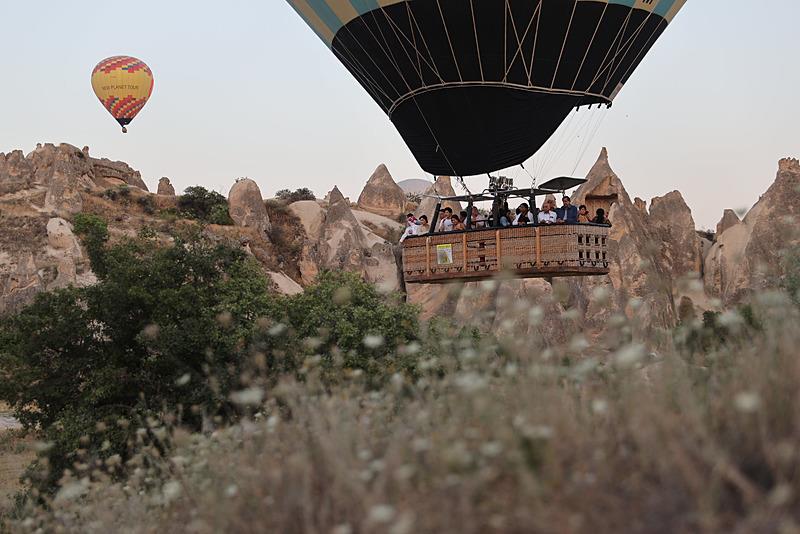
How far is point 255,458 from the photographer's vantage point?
5.78 meters

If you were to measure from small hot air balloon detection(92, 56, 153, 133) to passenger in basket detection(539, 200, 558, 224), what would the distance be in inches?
1509

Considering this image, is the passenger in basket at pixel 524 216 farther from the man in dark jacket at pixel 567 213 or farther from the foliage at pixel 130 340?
the foliage at pixel 130 340

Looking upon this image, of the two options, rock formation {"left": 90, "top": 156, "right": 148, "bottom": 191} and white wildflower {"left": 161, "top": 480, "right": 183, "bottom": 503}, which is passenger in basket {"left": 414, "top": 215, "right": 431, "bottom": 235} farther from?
rock formation {"left": 90, "top": 156, "right": 148, "bottom": 191}

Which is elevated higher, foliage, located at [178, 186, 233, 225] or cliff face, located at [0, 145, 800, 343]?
→ foliage, located at [178, 186, 233, 225]

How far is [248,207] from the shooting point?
5500cm

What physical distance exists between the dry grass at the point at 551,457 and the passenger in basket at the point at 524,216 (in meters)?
11.0

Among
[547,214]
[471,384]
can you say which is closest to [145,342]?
[547,214]

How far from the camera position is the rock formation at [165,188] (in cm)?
6631

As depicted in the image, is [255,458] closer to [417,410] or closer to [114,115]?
[417,410]

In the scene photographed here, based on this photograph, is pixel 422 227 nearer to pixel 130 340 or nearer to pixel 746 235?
pixel 130 340

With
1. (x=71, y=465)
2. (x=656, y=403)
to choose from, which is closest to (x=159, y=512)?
(x=656, y=403)

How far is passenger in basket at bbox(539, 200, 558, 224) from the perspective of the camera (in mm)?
15906

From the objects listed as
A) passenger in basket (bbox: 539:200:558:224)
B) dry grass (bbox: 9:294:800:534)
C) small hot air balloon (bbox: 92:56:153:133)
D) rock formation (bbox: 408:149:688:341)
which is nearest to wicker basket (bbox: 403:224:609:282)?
passenger in basket (bbox: 539:200:558:224)

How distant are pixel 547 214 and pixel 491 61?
361cm
